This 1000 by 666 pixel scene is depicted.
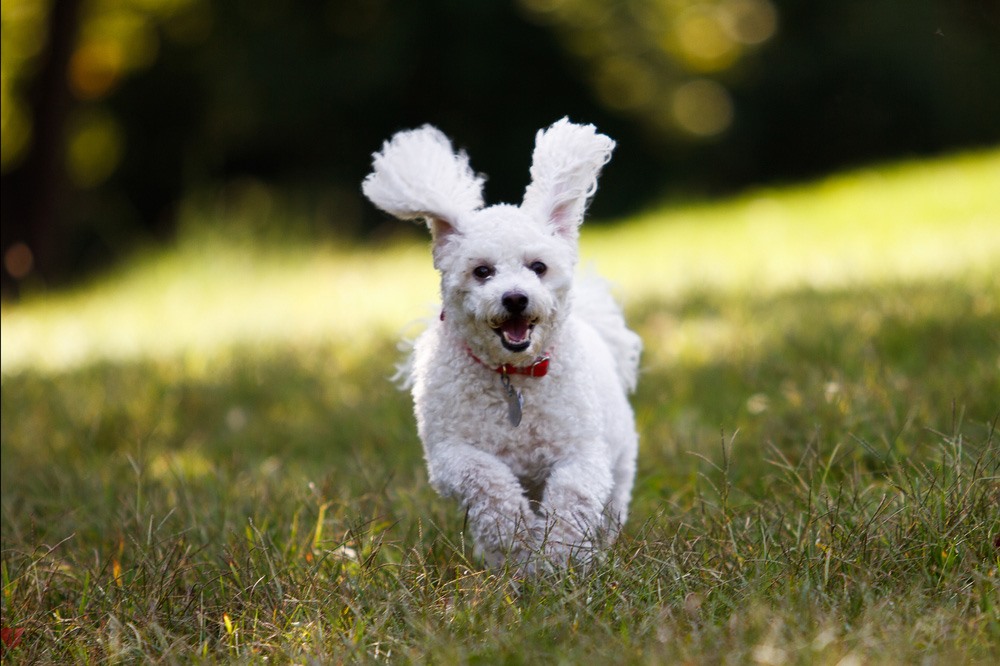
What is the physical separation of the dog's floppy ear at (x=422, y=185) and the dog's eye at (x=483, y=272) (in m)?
0.24

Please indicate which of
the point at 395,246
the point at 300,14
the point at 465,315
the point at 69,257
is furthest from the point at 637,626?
the point at 69,257

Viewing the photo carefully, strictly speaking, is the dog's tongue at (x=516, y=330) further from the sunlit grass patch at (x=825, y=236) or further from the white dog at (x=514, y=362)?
the sunlit grass patch at (x=825, y=236)

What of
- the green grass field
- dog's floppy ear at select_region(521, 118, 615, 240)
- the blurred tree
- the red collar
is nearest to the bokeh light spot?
the blurred tree

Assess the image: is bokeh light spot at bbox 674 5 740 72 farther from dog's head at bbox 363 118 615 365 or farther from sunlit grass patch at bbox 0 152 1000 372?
dog's head at bbox 363 118 615 365

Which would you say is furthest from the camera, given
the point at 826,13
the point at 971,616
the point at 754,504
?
the point at 826,13

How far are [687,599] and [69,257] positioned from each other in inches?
741

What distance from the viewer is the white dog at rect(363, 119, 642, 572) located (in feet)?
12.0

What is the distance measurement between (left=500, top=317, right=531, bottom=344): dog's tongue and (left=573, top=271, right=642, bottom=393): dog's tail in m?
1.01

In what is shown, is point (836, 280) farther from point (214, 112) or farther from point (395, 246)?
point (214, 112)

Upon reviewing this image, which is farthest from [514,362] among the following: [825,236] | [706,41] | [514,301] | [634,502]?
[706,41]

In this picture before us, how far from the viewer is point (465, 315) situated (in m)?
3.80

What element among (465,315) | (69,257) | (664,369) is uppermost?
(465,315)

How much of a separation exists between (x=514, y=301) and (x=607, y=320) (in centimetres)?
123

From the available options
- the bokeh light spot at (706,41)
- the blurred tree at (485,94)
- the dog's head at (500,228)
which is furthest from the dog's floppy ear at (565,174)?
the bokeh light spot at (706,41)
